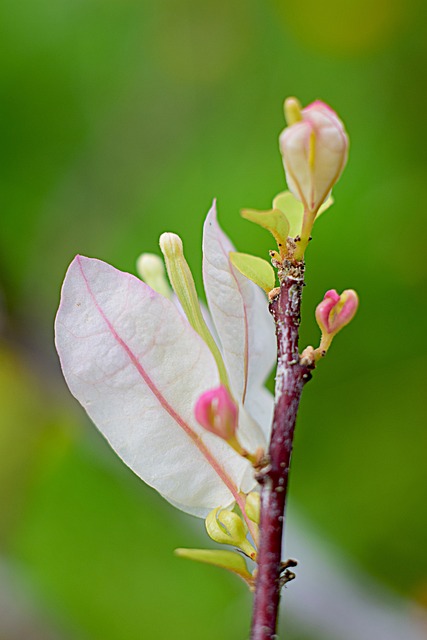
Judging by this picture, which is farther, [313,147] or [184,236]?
[184,236]

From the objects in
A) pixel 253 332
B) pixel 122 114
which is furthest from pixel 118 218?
pixel 253 332

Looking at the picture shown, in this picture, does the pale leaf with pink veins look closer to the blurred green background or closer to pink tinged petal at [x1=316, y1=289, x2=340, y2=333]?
pink tinged petal at [x1=316, y1=289, x2=340, y2=333]

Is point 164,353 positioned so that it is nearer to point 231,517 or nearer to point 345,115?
point 231,517

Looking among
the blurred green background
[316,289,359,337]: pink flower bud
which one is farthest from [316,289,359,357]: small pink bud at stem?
the blurred green background

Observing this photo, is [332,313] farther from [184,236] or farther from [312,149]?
[184,236]

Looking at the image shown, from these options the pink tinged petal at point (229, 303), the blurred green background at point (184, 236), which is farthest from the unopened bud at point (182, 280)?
the blurred green background at point (184, 236)

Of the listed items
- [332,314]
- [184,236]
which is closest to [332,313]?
[332,314]
